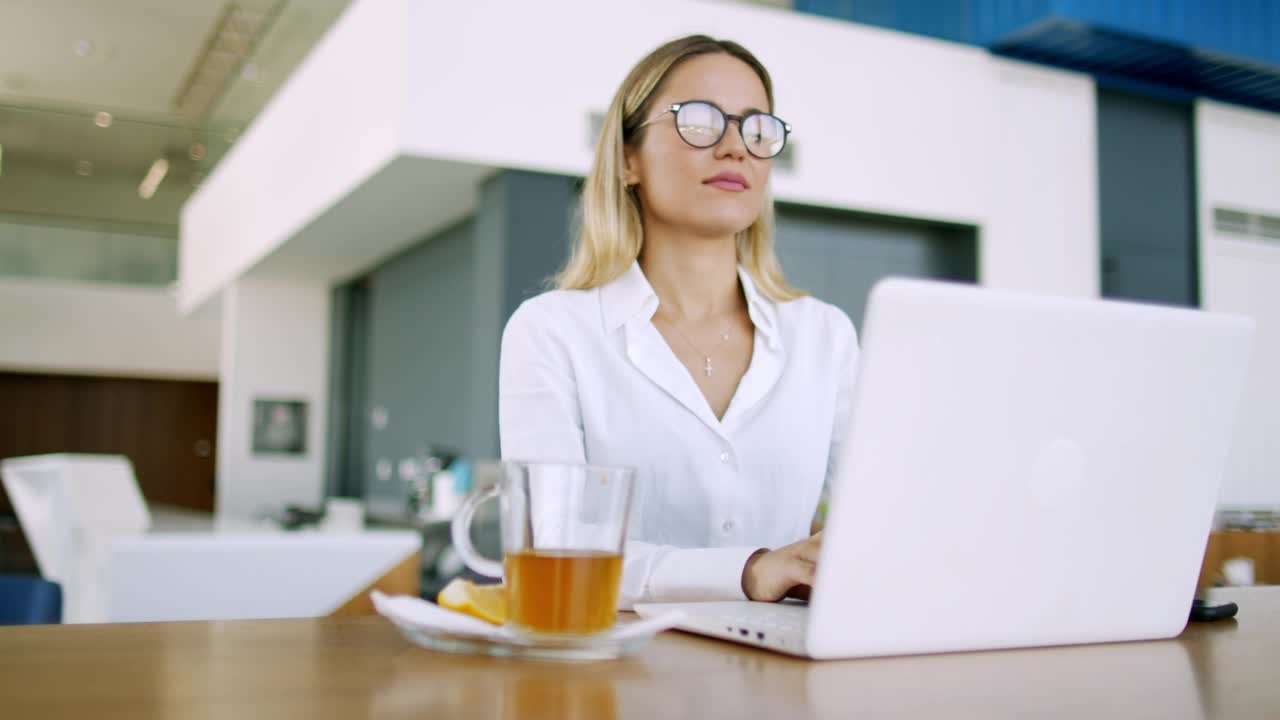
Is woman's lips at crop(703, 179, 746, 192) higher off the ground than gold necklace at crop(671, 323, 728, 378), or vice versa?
woman's lips at crop(703, 179, 746, 192)

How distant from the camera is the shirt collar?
60.8 inches

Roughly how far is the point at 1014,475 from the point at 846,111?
15.6ft

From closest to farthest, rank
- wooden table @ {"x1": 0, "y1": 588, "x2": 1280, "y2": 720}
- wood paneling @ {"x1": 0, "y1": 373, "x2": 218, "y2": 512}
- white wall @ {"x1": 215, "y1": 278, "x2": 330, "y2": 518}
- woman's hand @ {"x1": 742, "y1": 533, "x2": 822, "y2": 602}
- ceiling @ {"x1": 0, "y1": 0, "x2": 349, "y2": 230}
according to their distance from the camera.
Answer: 1. wooden table @ {"x1": 0, "y1": 588, "x2": 1280, "y2": 720}
2. woman's hand @ {"x1": 742, "y1": 533, "x2": 822, "y2": 602}
3. ceiling @ {"x1": 0, "y1": 0, "x2": 349, "y2": 230}
4. white wall @ {"x1": 215, "y1": 278, "x2": 330, "y2": 518}
5. wood paneling @ {"x1": 0, "y1": 373, "x2": 218, "y2": 512}

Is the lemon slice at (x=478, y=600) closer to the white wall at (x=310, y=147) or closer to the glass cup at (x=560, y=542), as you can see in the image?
the glass cup at (x=560, y=542)

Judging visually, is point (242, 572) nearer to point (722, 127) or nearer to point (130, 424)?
point (722, 127)

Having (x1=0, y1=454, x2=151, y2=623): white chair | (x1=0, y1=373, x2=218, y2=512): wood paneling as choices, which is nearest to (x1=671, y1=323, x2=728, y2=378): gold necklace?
(x1=0, y1=454, x2=151, y2=623): white chair

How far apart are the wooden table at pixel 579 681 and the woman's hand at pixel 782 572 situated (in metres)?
0.15

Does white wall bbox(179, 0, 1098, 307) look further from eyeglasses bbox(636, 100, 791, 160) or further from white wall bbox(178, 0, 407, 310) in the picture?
eyeglasses bbox(636, 100, 791, 160)

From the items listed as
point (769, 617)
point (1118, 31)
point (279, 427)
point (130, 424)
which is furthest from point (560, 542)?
point (130, 424)

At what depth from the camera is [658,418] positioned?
4.94 feet

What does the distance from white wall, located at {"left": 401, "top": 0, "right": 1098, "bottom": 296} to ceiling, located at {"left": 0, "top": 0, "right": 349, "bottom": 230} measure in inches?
142

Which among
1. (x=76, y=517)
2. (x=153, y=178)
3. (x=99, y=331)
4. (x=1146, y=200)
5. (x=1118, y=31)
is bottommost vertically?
(x=76, y=517)

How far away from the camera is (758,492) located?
1541mm

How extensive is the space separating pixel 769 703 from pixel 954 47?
5375mm
